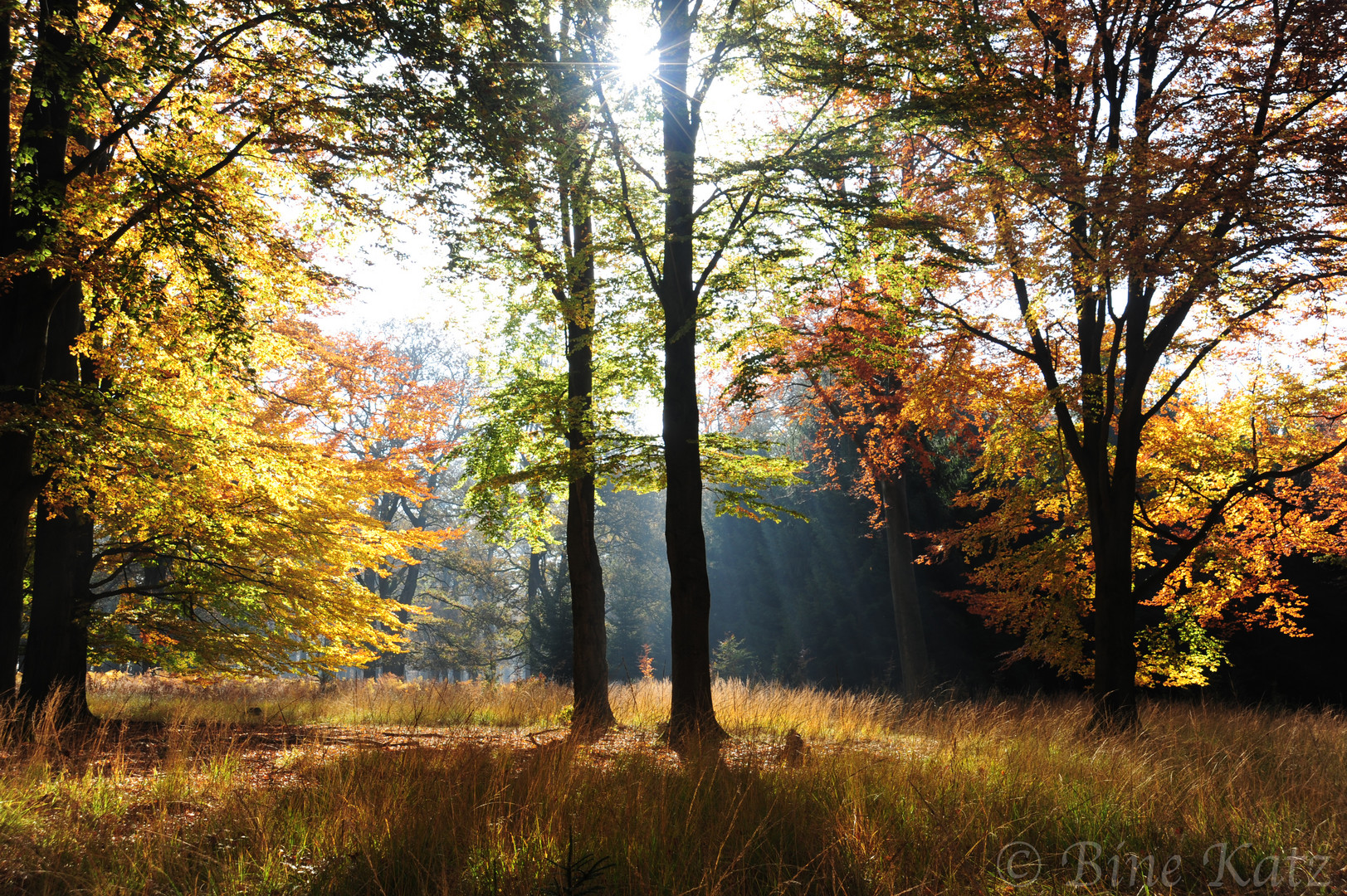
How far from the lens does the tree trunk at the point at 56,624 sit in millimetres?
8812

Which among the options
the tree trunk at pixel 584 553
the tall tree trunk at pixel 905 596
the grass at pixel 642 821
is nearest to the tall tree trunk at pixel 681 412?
the grass at pixel 642 821

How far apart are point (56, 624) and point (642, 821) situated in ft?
30.3

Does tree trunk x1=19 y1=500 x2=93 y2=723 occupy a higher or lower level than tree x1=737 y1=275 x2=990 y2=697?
lower

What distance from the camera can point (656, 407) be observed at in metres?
13.1

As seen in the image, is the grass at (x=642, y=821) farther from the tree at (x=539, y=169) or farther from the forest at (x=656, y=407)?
the tree at (x=539, y=169)

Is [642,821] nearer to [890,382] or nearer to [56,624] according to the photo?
[56,624]

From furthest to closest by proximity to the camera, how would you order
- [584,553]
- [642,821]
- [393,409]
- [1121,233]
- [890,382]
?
[393,409], [890,382], [584,553], [1121,233], [642,821]

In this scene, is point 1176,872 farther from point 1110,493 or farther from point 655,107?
point 655,107

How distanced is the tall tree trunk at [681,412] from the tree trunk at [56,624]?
7301 millimetres

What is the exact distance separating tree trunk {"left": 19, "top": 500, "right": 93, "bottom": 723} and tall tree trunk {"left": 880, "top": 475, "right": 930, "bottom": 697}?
1191cm

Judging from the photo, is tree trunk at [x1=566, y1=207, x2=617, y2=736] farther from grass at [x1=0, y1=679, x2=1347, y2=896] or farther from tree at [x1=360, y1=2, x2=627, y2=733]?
grass at [x1=0, y1=679, x2=1347, y2=896]

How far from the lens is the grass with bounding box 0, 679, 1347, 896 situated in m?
3.32

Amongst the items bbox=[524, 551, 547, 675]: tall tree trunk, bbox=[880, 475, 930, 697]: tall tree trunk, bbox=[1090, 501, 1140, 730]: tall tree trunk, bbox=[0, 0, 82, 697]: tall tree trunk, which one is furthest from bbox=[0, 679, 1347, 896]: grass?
bbox=[524, 551, 547, 675]: tall tree trunk

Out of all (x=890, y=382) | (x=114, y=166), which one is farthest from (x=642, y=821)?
(x=890, y=382)
